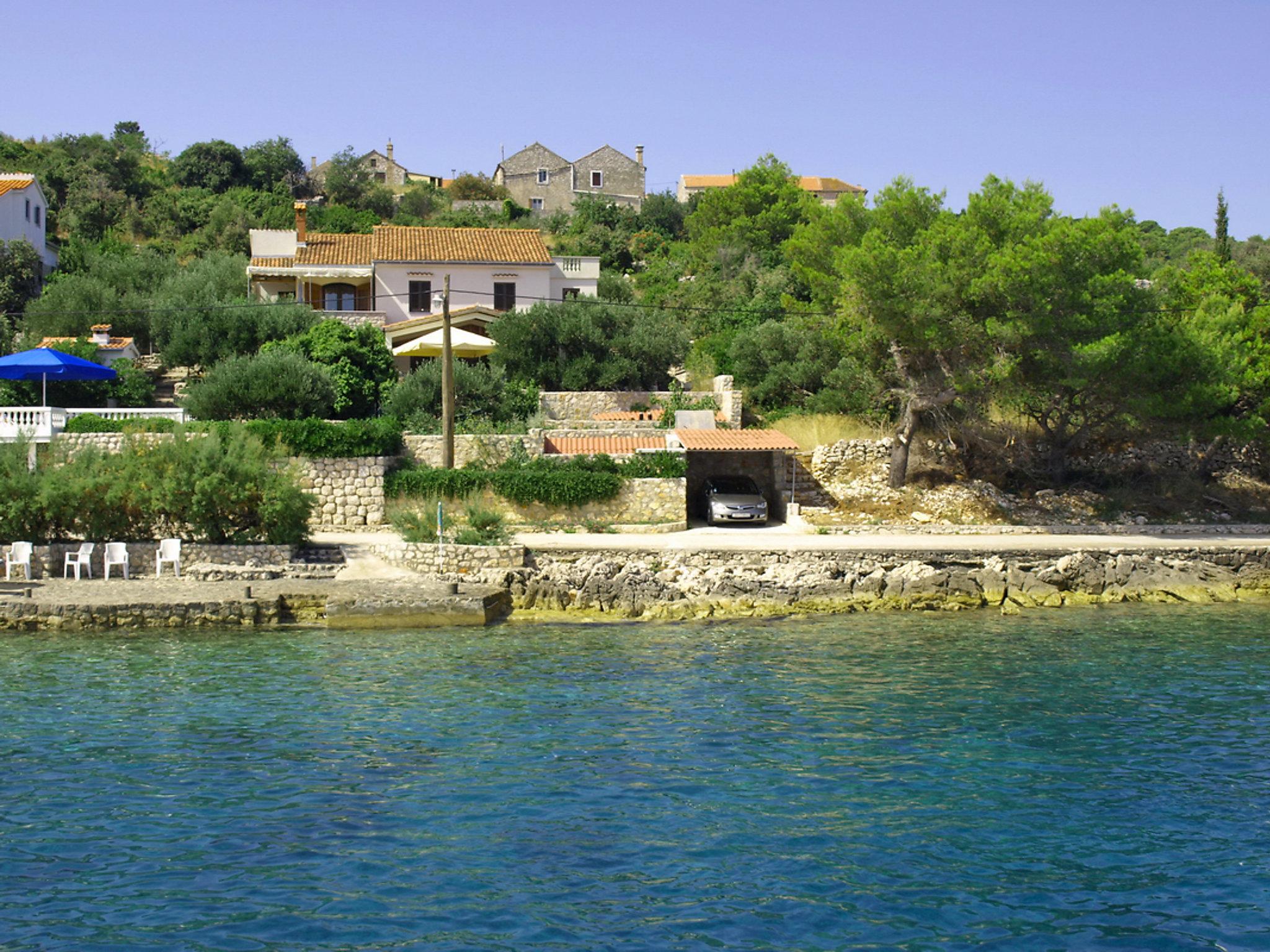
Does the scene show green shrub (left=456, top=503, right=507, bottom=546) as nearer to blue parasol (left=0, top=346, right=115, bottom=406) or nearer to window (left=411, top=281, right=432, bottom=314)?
blue parasol (left=0, top=346, right=115, bottom=406)

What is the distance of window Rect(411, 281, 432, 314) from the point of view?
155ft

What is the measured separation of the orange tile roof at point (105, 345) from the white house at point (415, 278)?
19.8 feet

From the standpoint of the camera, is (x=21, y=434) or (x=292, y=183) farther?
(x=292, y=183)

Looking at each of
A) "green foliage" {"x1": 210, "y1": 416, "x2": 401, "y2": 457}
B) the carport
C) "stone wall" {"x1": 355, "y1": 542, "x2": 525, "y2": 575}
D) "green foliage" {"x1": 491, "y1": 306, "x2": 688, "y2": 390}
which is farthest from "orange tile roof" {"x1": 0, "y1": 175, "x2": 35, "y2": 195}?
the carport

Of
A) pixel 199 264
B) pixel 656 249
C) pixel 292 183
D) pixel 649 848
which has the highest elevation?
pixel 292 183

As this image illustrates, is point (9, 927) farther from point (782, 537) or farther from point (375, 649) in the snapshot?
point (782, 537)

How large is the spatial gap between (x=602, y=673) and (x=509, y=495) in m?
11.3

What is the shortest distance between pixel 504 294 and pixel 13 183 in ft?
80.1

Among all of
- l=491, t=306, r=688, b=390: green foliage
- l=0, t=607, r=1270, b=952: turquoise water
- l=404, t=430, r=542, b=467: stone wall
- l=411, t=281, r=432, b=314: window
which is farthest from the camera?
l=411, t=281, r=432, b=314: window

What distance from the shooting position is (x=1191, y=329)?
108 ft

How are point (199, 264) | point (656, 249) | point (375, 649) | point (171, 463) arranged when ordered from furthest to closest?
point (656, 249), point (199, 264), point (171, 463), point (375, 649)

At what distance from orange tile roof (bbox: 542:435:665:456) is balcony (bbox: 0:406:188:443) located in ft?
35.7

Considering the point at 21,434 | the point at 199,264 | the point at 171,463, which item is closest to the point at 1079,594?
the point at 171,463

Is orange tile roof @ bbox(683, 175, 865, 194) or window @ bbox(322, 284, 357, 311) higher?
orange tile roof @ bbox(683, 175, 865, 194)
